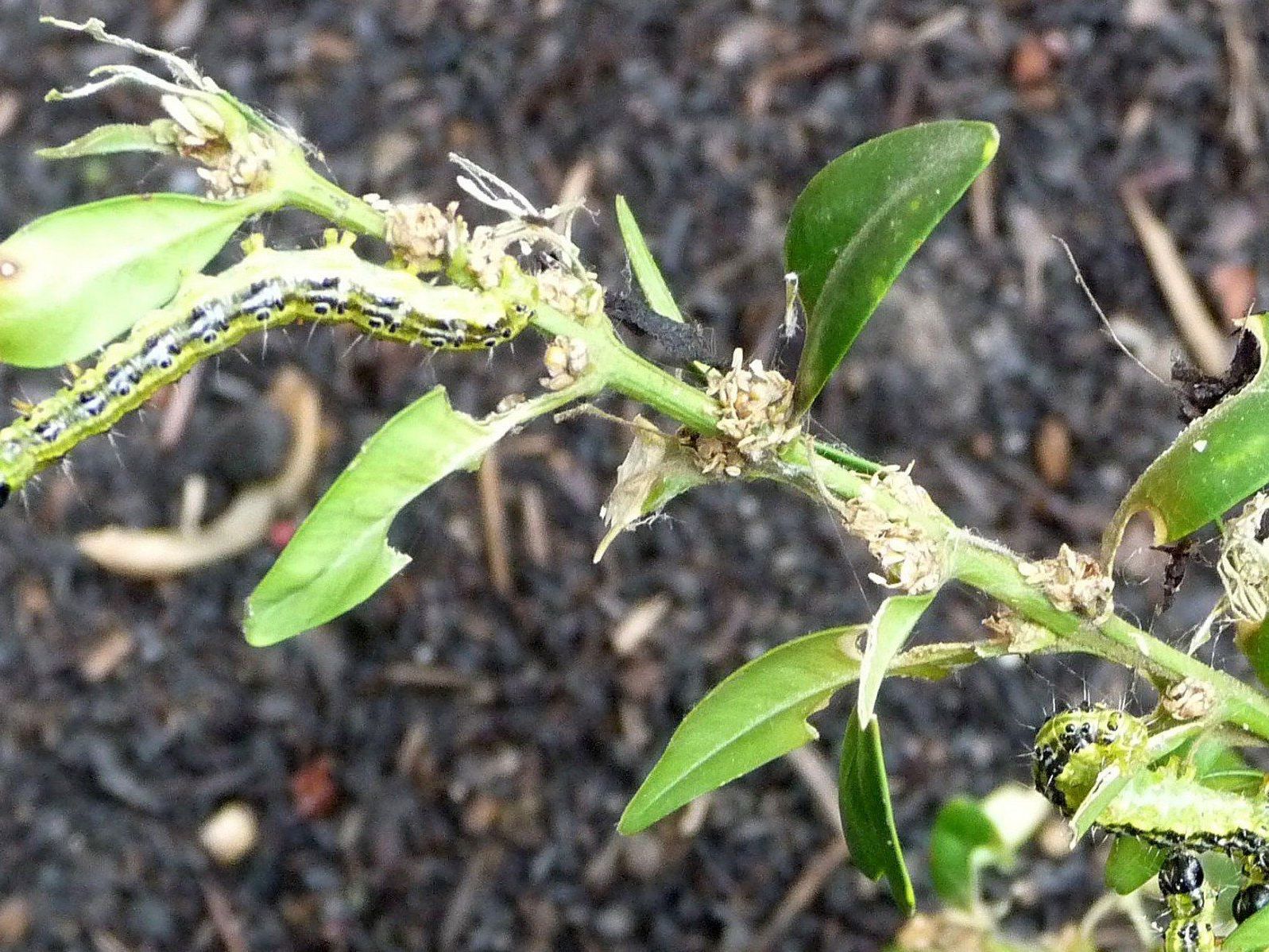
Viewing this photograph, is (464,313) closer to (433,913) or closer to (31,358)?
(31,358)

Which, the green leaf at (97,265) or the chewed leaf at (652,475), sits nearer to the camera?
the green leaf at (97,265)

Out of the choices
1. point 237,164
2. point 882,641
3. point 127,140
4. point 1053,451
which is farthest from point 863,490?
point 1053,451

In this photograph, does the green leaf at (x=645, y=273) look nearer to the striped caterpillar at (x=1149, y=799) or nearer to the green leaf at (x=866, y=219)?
the green leaf at (x=866, y=219)

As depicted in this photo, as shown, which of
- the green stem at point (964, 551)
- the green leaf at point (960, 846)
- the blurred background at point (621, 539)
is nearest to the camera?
the green stem at point (964, 551)

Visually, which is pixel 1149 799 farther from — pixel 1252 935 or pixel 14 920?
pixel 14 920

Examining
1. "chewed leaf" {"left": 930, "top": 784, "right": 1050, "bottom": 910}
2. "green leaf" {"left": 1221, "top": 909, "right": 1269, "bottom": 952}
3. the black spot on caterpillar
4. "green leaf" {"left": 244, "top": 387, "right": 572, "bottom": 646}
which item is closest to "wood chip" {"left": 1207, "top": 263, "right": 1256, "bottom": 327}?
"chewed leaf" {"left": 930, "top": 784, "right": 1050, "bottom": 910}

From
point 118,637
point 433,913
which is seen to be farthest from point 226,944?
point 118,637

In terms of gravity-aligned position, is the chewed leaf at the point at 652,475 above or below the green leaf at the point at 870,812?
above

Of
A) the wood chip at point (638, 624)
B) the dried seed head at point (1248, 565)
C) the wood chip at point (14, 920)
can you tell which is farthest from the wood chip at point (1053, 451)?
the wood chip at point (14, 920)
